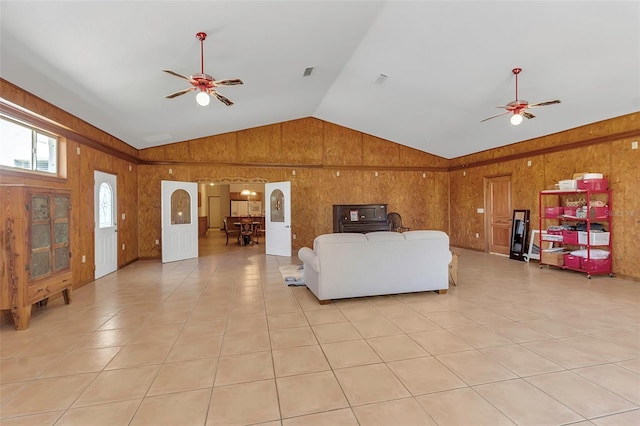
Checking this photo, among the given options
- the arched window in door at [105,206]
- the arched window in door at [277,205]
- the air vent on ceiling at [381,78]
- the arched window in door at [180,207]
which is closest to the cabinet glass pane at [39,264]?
the arched window in door at [105,206]

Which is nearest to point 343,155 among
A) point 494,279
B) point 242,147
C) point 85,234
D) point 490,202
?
point 242,147

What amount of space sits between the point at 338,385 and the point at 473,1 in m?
4.03

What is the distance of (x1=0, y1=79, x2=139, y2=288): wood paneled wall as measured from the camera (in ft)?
12.7

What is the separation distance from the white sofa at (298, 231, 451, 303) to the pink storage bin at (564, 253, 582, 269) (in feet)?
9.77

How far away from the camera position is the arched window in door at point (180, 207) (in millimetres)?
7332

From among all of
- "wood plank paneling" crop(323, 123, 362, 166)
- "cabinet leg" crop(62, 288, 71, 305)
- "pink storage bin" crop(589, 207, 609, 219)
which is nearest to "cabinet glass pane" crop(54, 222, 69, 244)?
"cabinet leg" crop(62, 288, 71, 305)

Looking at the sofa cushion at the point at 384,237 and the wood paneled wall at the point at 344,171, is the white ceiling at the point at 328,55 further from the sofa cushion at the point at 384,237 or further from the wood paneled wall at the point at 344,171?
the sofa cushion at the point at 384,237

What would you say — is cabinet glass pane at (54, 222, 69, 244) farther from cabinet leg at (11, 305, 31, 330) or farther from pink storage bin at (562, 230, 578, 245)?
pink storage bin at (562, 230, 578, 245)

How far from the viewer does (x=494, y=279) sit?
5.18 meters

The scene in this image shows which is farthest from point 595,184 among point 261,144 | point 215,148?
point 215,148

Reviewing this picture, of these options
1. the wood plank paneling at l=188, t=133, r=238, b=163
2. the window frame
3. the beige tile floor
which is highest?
the wood plank paneling at l=188, t=133, r=238, b=163

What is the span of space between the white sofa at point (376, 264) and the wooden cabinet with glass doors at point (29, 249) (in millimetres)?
3018

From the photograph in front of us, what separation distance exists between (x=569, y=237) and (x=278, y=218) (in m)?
6.04

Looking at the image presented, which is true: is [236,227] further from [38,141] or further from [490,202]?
[490,202]
